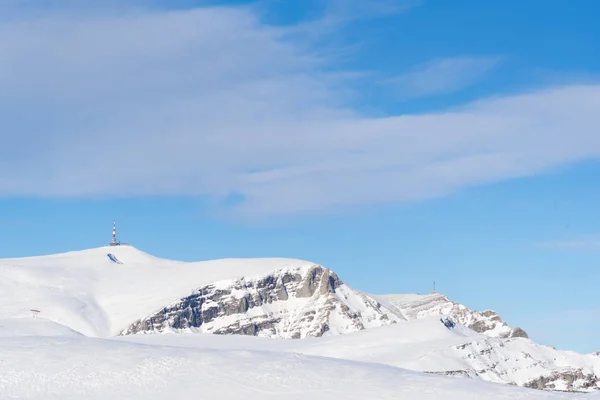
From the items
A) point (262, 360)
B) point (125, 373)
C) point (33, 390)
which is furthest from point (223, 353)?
point (33, 390)

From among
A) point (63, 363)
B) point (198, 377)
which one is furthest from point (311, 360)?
point (63, 363)

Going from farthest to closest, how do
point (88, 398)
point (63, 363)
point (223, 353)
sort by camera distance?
point (223, 353) < point (63, 363) < point (88, 398)

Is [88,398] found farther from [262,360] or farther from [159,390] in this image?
[262,360]

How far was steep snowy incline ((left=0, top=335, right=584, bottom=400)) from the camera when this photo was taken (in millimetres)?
128875

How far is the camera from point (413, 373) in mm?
144375

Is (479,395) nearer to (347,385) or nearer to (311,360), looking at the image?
(347,385)

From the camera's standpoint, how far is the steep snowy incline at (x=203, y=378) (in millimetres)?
128875

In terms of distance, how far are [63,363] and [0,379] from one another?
372 inches

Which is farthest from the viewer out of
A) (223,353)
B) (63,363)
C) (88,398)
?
(223,353)

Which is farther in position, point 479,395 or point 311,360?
point 311,360

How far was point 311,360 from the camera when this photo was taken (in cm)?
14600

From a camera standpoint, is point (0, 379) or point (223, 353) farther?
point (223, 353)

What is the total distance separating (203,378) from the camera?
13425cm

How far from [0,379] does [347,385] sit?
37981mm
